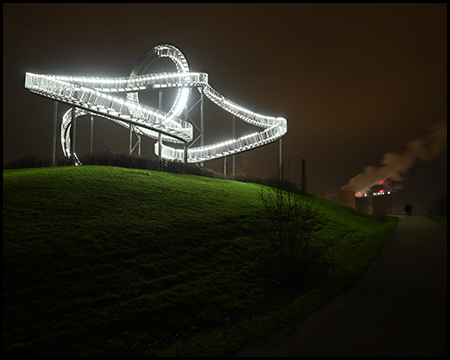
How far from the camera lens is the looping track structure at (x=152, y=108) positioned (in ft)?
79.3

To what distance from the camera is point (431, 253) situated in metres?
12.8

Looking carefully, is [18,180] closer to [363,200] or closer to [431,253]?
[431,253]

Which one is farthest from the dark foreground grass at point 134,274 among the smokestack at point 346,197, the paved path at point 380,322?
the smokestack at point 346,197

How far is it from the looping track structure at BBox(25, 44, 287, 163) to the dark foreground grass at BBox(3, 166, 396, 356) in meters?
10.4

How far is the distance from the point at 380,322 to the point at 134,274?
5.76 m

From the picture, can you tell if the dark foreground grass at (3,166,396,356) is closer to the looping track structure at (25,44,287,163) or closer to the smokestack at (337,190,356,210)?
the looping track structure at (25,44,287,163)

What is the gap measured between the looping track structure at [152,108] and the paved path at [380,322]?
21202 mm

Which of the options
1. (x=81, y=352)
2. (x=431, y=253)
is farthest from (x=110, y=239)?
(x=431, y=253)

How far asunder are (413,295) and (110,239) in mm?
8254

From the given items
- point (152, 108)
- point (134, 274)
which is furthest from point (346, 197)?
point (134, 274)

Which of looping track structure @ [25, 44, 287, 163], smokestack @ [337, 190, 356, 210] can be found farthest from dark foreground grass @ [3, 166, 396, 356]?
smokestack @ [337, 190, 356, 210]

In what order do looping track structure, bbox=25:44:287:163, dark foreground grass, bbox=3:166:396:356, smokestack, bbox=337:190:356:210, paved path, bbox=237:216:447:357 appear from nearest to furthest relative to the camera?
paved path, bbox=237:216:447:357 < dark foreground grass, bbox=3:166:396:356 < looping track structure, bbox=25:44:287:163 < smokestack, bbox=337:190:356:210

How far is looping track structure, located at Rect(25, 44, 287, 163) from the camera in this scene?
79.3 ft

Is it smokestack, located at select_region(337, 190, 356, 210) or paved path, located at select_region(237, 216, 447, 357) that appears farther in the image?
smokestack, located at select_region(337, 190, 356, 210)
